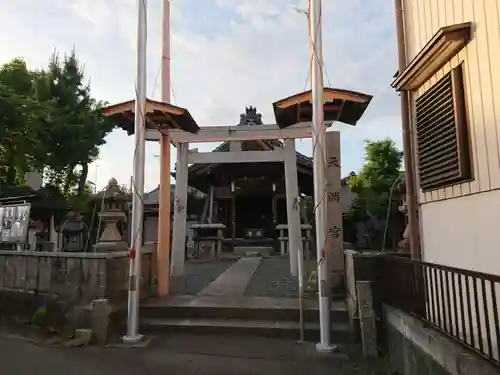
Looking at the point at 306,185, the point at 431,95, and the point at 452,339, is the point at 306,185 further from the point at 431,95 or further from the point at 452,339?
the point at 452,339

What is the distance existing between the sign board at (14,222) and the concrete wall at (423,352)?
306 inches

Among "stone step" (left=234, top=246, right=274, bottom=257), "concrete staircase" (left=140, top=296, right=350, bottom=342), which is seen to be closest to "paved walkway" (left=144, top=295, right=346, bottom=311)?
"concrete staircase" (left=140, top=296, right=350, bottom=342)

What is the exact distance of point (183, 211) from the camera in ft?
33.1

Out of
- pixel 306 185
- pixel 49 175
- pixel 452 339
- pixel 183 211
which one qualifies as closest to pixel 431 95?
pixel 452 339

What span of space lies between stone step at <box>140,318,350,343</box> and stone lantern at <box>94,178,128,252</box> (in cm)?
171

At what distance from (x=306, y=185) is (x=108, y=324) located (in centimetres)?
1690

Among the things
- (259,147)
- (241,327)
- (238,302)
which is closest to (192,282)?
(238,302)

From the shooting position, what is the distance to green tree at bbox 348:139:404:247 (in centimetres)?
2045

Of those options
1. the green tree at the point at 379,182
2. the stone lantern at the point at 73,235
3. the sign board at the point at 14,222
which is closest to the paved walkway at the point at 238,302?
the sign board at the point at 14,222

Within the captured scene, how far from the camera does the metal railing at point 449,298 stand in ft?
9.29

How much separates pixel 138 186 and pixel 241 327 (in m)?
2.68

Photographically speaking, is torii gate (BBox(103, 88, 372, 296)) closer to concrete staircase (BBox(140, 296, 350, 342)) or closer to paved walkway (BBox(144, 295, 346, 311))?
paved walkway (BBox(144, 295, 346, 311))

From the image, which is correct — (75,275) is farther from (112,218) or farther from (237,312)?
(237,312)

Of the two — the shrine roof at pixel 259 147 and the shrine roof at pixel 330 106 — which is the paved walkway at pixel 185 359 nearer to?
the shrine roof at pixel 330 106
